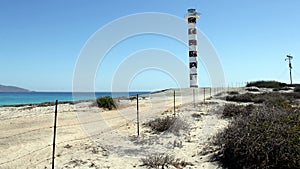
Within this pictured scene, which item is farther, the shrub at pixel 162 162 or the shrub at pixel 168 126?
the shrub at pixel 168 126

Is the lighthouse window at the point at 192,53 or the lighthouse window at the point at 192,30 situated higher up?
the lighthouse window at the point at 192,30

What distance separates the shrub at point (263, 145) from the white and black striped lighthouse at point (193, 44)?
3275cm

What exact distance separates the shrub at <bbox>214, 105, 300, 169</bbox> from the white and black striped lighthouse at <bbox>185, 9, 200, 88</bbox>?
3275cm

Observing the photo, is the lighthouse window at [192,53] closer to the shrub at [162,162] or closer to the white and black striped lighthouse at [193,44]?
the white and black striped lighthouse at [193,44]

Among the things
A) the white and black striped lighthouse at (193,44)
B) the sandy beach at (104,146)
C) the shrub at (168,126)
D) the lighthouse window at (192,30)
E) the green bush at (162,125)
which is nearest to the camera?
the sandy beach at (104,146)

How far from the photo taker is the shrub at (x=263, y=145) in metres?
5.26

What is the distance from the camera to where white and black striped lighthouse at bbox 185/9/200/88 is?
39438 millimetres

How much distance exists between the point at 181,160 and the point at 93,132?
4886 mm

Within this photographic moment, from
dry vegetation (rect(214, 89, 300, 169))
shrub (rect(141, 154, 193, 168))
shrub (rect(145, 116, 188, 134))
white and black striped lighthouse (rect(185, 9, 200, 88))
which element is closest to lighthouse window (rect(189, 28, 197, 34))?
white and black striped lighthouse (rect(185, 9, 200, 88))

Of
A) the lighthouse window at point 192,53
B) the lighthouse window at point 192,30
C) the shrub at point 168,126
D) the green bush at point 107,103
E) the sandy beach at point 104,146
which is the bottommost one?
the sandy beach at point 104,146

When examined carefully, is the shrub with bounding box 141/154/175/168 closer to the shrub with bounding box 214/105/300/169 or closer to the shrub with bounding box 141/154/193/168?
the shrub with bounding box 141/154/193/168

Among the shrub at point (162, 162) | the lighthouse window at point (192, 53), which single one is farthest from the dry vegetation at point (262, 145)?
the lighthouse window at point (192, 53)

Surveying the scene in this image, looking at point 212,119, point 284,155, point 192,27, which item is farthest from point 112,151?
point 192,27

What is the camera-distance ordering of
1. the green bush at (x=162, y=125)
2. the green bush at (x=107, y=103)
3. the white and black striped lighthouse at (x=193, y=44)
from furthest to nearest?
the white and black striped lighthouse at (x=193, y=44) → the green bush at (x=107, y=103) → the green bush at (x=162, y=125)
